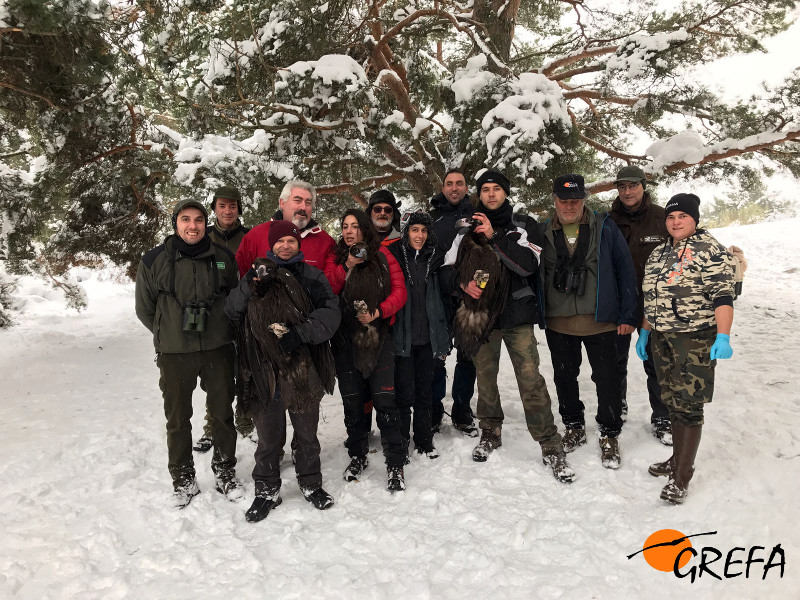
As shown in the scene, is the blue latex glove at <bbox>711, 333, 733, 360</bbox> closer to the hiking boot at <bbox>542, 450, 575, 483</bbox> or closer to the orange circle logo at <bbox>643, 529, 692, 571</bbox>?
the orange circle logo at <bbox>643, 529, 692, 571</bbox>

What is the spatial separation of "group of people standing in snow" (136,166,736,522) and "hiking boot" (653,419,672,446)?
0.01 meters

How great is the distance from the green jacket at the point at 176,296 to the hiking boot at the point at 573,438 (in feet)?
9.17

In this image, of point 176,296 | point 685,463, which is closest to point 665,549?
point 685,463

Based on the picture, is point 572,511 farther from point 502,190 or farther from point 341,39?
point 341,39

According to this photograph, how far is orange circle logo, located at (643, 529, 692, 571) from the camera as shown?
8.38 ft

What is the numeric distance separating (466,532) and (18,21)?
542 centimetres

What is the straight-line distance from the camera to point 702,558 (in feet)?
8.39

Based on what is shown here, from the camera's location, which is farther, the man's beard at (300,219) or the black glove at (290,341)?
the man's beard at (300,219)

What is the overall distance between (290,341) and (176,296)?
3.06ft

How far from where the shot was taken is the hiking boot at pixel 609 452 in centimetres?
354

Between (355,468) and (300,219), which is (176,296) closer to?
(300,219)

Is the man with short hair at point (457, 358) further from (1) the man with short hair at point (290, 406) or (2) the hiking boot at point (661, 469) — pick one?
(2) the hiking boot at point (661, 469)

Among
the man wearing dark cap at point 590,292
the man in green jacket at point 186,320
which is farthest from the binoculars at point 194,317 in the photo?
the man wearing dark cap at point 590,292

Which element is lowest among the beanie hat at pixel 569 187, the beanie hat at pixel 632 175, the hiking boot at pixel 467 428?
the hiking boot at pixel 467 428
